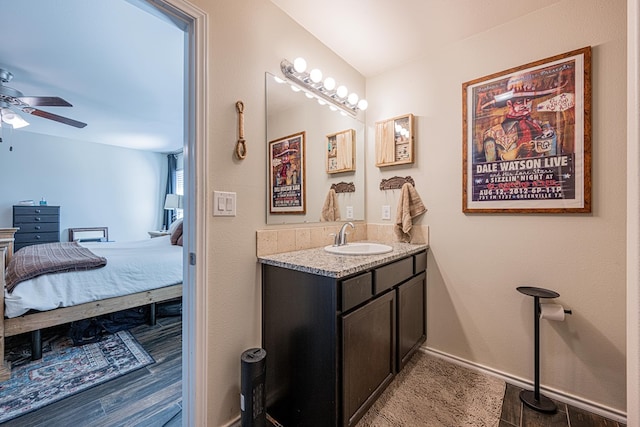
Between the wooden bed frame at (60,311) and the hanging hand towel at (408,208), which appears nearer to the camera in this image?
the wooden bed frame at (60,311)

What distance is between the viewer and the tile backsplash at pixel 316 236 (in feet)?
4.95

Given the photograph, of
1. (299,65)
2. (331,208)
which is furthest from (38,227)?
(299,65)

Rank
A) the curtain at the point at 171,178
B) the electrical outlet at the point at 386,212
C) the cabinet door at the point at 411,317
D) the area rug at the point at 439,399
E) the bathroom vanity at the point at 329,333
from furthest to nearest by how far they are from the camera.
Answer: the curtain at the point at 171,178 < the electrical outlet at the point at 386,212 < the cabinet door at the point at 411,317 < the area rug at the point at 439,399 < the bathroom vanity at the point at 329,333

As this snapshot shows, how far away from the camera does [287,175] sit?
65.3 inches

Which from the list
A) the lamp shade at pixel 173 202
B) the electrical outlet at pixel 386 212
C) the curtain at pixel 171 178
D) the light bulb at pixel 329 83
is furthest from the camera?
the curtain at pixel 171 178

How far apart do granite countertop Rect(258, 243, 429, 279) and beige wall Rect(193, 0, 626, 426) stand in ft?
0.63

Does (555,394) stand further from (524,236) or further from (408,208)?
(408,208)

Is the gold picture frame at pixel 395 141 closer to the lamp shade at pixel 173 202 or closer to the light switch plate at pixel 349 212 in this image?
the light switch plate at pixel 349 212

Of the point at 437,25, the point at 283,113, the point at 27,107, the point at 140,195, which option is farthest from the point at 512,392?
the point at 140,195

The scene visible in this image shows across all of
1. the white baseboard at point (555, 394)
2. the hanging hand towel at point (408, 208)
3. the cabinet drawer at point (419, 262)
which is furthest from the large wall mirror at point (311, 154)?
the white baseboard at point (555, 394)

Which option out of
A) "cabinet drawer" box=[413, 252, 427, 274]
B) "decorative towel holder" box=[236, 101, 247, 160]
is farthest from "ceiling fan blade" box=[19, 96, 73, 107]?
"cabinet drawer" box=[413, 252, 427, 274]

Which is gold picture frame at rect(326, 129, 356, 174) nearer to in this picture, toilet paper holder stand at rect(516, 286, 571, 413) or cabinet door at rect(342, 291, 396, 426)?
cabinet door at rect(342, 291, 396, 426)

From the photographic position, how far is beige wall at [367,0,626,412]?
1.38 metres

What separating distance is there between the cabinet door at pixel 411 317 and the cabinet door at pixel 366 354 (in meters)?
0.11
